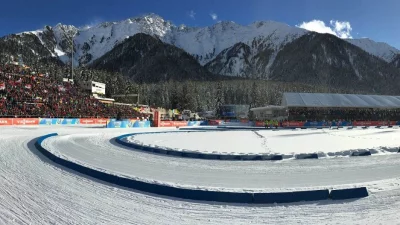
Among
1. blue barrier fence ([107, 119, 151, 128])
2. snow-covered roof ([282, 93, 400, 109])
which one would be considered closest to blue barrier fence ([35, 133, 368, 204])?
blue barrier fence ([107, 119, 151, 128])

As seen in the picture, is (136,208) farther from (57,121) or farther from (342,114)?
(342,114)

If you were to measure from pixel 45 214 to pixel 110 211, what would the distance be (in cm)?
103

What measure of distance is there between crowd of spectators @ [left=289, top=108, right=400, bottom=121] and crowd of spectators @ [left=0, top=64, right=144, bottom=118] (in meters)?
30.7

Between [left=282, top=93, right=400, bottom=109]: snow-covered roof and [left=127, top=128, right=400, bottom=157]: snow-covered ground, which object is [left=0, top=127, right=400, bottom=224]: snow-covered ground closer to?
[left=127, top=128, right=400, bottom=157]: snow-covered ground

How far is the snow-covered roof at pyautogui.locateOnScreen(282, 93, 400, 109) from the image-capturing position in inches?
2112

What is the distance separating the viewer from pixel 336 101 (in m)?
55.6

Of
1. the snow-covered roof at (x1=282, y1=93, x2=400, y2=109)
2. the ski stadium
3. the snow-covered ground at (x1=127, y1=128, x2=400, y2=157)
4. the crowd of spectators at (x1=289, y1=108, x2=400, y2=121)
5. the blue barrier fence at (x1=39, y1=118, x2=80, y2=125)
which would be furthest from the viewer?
the snow-covered roof at (x1=282, y1=93, x2=400, y2=109)

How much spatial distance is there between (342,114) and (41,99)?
50230mm

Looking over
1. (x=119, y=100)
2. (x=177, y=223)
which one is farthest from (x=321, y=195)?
(x=119, y=100)

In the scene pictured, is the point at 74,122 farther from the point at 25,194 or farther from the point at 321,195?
the point at 321,195

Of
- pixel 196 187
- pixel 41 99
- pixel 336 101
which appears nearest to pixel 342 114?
pixel 336 101

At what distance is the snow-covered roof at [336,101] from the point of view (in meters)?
53.7

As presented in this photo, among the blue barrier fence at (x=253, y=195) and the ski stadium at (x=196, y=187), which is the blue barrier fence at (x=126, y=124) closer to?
the ski stadium at (x=196, y=187)

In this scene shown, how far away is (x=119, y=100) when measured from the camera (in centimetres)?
10906
